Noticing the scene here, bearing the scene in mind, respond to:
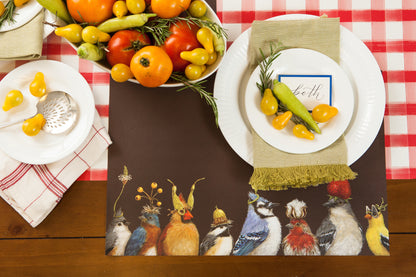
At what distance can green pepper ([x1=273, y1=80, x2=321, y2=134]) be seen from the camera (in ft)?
2.04

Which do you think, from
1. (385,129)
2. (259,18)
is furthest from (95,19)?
(385,129)

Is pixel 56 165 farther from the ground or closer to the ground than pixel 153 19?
closer to the ground

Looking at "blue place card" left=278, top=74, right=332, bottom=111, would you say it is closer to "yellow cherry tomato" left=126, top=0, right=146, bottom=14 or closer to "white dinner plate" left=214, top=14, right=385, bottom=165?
"white dinner plate" left=214, top=14, right=385, bottom=165

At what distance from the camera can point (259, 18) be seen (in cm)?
70

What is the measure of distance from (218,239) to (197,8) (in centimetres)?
47

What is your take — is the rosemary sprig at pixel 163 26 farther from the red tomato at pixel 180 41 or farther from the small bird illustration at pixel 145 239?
the small bird illustration at pixel 145 239

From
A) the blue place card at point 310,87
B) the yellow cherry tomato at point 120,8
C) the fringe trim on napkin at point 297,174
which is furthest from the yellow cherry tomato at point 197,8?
the fringe trim on napkin at point 297,174

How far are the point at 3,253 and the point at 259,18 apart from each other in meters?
0.78

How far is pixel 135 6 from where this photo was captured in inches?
19.6

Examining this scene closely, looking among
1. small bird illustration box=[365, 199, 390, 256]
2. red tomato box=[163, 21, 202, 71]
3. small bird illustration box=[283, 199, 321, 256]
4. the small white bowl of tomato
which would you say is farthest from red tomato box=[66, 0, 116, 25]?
small bird illustration box=[365, 199, 390, 256]

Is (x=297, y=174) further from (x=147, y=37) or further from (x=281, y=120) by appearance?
(x=147, y=37)

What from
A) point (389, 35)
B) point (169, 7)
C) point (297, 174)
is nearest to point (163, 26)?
point (169, 7)

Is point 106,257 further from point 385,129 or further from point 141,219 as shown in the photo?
point 385,129

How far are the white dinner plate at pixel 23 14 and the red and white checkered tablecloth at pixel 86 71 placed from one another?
0.06 m
